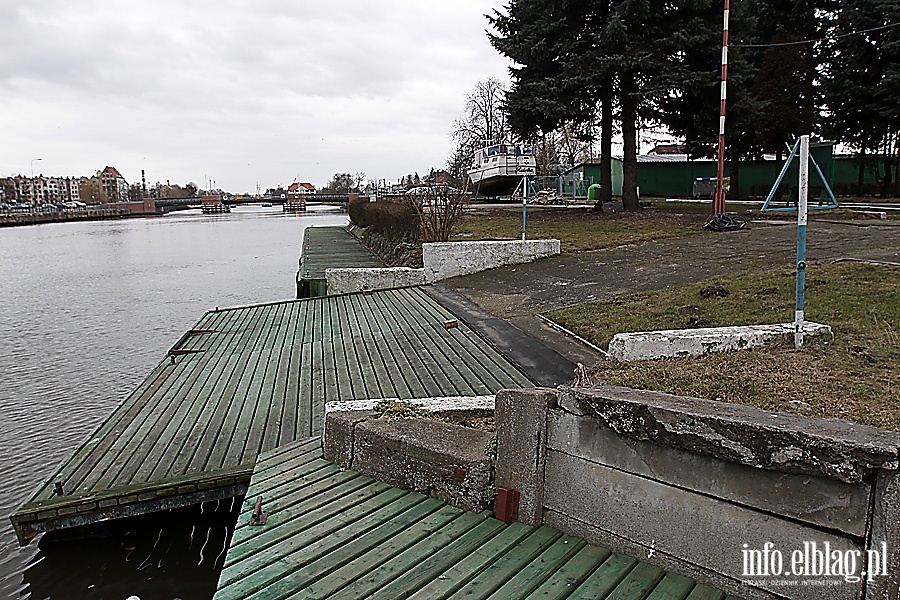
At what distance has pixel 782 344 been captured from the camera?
17.2 feet

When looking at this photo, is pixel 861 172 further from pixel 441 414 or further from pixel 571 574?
pixel 571 574

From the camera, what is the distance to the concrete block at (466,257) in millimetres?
11891

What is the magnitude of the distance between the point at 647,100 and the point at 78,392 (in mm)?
15991

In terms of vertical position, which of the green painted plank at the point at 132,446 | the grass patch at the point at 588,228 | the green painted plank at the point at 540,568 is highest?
the grass patch at the point at 588,228

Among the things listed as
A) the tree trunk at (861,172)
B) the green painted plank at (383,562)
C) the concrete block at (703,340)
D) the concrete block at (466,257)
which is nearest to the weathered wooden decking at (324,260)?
the concrete block at (466,257)

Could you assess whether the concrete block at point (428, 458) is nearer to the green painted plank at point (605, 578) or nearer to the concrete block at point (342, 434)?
the concrete block at point (342, 434)

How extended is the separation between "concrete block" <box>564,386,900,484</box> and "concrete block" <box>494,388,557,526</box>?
0.58ft

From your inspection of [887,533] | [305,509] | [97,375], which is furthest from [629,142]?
[887,533]

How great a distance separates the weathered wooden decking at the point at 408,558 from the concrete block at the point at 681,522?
0.12 meters

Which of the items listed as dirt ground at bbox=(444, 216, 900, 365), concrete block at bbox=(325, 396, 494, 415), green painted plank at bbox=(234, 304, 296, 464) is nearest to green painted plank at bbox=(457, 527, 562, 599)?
concrete block at bbox=(325, 396, 494, 415)

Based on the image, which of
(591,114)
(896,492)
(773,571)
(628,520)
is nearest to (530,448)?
(628,520)

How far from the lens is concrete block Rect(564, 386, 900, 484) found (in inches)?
87.3

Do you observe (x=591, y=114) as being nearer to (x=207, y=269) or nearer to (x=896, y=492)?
(x=207, y=269)

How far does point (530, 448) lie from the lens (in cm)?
317
